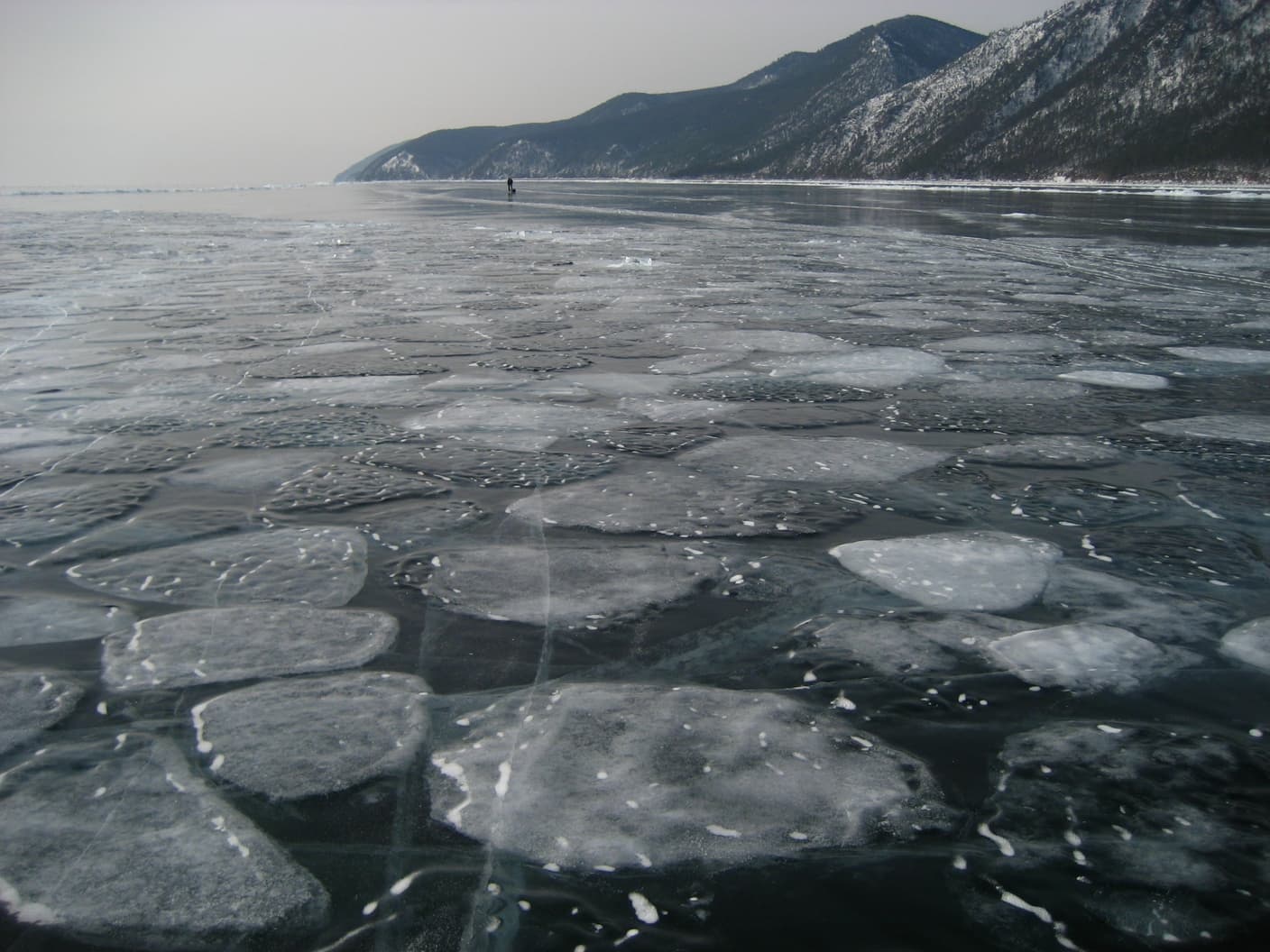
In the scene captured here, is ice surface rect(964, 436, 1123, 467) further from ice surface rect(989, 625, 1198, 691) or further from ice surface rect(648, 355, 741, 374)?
ice surface rect(648, 355, 741, 374)

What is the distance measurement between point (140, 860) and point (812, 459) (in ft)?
11.3

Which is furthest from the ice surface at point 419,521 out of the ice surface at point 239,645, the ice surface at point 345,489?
the ice surface at point 239,645

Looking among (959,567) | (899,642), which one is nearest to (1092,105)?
(959,567)

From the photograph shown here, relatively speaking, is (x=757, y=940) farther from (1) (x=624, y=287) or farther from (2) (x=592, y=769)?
(1) (x=624, y=287)

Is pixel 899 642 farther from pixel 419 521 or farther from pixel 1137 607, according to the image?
pixel 419 521

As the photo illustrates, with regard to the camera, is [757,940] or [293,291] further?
[293,291]

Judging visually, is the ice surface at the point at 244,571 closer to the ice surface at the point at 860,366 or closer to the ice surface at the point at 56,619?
the ice surface at the point at 56,619

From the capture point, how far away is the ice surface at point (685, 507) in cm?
378

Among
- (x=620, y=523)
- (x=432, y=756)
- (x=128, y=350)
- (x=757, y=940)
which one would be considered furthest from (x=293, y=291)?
(x=757, y=940)

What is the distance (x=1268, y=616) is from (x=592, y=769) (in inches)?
88.1

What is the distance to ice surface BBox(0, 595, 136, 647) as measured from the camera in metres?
2.88

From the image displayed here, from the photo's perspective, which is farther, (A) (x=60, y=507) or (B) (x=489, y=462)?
(B) (x=489, y=462)

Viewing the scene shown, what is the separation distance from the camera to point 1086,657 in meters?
2.67

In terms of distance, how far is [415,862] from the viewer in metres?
1.87
